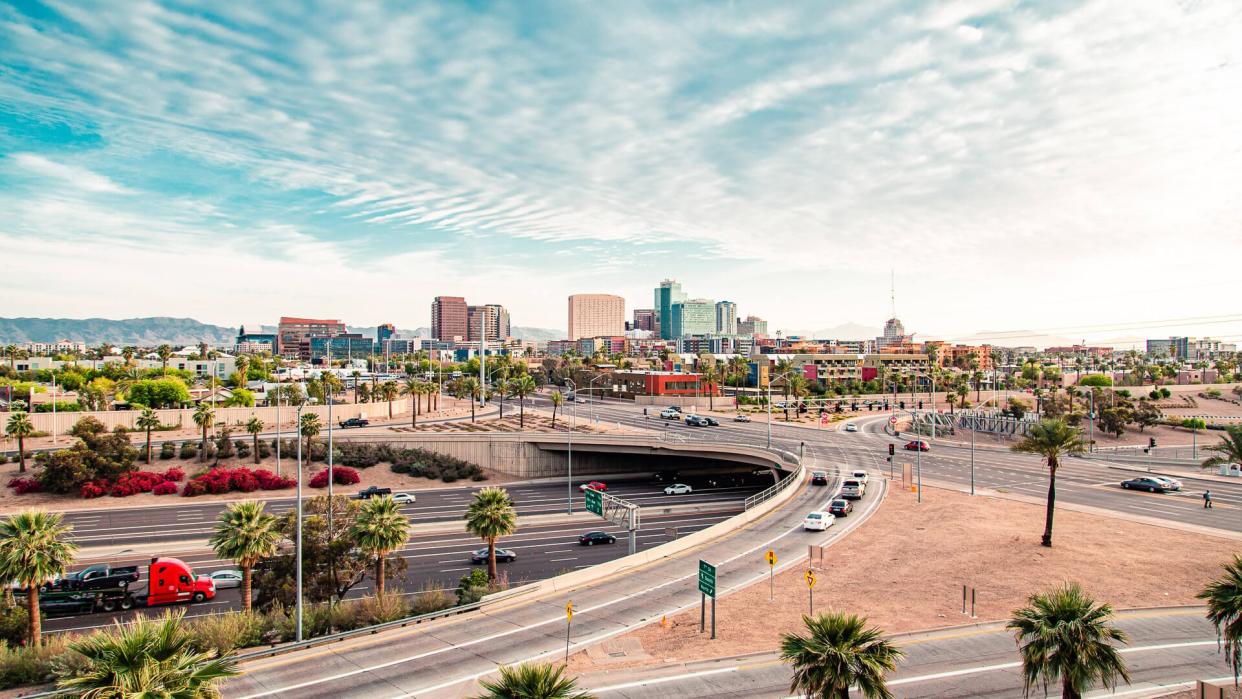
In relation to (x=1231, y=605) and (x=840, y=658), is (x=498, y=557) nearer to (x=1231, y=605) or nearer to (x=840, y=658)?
(x=840, y=658)

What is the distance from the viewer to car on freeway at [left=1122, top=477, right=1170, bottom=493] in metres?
57.2

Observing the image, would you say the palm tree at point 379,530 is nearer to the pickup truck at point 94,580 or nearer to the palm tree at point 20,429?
the pickup truck at point 94,580

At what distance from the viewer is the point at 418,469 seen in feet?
246

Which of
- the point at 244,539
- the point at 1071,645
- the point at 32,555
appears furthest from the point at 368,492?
the point at 1071,645

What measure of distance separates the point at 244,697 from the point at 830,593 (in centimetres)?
2466

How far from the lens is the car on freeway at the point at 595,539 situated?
5156cm

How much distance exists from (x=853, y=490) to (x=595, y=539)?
69.2 feet

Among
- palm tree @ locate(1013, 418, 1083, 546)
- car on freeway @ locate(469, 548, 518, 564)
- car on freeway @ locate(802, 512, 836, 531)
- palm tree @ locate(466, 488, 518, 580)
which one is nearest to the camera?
palm tree @ locate(466, 488, 518, 580)

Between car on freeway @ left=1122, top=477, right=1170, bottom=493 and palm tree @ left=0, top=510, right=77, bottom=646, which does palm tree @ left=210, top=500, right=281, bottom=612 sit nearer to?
palm tree @ left=0, top=510, right=77, bottom=646

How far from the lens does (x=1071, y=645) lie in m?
17.5

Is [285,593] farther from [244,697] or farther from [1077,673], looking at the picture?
[1077,673]

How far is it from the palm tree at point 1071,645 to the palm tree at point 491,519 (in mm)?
27348

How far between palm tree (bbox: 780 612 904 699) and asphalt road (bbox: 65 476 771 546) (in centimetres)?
4618

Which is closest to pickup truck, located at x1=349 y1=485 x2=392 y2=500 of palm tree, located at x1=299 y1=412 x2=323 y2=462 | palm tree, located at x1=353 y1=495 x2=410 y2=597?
palm tree, located at x1=299 y1=412 x2=323 y2=462
